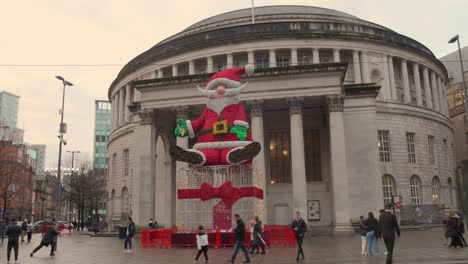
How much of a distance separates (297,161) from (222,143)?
11.6m

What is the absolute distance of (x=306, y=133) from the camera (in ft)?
138

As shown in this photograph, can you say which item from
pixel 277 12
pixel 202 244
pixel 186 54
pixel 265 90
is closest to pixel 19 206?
pixel 186 54

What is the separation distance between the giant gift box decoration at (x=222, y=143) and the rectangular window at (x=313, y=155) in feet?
56.3

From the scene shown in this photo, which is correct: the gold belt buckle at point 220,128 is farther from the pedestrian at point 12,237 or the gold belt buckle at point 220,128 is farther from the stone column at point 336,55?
the stone column at point 336,55

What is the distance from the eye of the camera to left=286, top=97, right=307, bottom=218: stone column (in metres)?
33.3

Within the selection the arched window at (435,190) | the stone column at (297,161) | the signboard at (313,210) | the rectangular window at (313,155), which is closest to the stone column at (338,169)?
the stone column at (297,161)

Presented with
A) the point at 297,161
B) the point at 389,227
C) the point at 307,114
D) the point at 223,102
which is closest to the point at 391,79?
the point at 307,114

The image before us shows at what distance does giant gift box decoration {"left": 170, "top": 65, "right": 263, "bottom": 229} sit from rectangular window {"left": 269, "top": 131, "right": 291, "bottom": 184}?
1705 centimetres

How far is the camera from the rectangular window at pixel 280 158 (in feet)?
139

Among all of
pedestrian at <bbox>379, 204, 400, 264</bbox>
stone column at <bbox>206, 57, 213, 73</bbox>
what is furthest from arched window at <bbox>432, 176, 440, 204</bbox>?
pedestrian at <bbox>379, 204, 400, 264</bbox>

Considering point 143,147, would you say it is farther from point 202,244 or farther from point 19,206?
point 19,206

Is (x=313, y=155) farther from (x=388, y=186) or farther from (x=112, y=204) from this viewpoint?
(x=112, y=204)

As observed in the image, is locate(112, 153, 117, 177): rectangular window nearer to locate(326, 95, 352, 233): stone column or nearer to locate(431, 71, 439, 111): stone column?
locate(326, 95, 352, 233): stone column

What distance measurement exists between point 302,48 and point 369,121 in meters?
13.8
